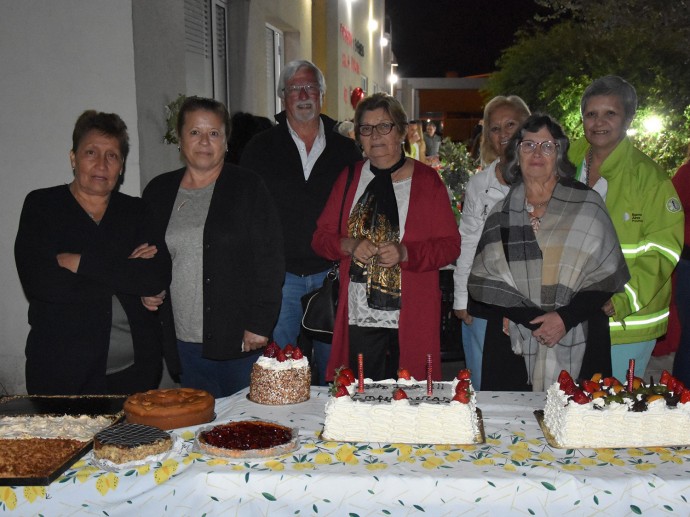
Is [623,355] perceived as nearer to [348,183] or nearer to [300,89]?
[348,183]

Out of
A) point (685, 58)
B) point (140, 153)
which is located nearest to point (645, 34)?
point (685, 58)

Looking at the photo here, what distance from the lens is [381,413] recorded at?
2.32 m

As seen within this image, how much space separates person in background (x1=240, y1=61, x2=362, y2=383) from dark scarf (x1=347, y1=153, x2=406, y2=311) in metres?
0.45

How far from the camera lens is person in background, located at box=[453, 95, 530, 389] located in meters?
3.72

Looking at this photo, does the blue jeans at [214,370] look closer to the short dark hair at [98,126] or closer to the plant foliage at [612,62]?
the short dark hair at [98,126]

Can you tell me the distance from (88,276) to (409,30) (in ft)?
175

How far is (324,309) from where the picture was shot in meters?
3.66

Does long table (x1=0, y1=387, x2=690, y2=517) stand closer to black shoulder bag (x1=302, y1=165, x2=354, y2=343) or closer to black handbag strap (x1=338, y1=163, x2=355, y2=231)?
black shoulder bag (x1=302, y1=165, x2=354, y2=343)

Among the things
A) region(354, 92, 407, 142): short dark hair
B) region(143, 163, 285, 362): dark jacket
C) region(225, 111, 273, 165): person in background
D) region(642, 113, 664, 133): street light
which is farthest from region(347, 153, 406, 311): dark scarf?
region(642, 113, 664, 133): street light

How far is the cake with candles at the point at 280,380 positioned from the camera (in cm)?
267

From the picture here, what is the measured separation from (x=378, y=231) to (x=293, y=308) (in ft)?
2.45

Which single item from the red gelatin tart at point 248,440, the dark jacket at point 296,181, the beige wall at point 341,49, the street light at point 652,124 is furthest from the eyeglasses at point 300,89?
the beige wall at point 341,49

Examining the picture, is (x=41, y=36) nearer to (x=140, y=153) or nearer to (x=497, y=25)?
(x=140, y=153)

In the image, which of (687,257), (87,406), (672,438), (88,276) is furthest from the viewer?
(687,257)
